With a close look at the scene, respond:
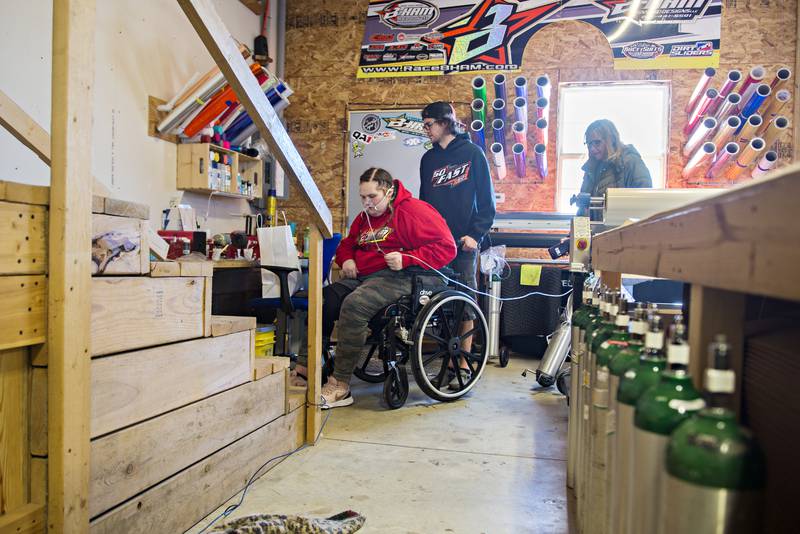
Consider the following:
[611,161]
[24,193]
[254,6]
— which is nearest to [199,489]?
[24,193]

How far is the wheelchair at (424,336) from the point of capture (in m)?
2.85

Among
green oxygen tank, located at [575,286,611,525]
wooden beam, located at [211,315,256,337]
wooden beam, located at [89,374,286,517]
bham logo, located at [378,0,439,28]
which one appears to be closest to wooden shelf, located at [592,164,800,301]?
green oxygen tank, located at [575,286,611,525]

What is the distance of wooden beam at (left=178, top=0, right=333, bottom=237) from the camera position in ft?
5.23

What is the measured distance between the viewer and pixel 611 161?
372 centimetres

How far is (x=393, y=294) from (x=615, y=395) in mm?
1981

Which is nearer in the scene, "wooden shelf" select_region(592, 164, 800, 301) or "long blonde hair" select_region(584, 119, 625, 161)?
"wooden shelf" select_region(592, 164, 800, 301)

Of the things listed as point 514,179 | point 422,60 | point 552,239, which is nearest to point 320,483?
point 552,239

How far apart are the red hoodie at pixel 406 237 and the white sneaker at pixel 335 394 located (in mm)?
603

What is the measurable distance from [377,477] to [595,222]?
1.59 meters

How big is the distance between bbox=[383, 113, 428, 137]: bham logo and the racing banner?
0.39 meters

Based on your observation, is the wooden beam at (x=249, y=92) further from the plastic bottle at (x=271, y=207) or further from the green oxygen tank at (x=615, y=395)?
the plastic bottle at (x=271, y=207)

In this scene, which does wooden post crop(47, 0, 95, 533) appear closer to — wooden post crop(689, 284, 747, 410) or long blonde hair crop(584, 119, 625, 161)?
wooden post crop(689, 284, 747, 410)

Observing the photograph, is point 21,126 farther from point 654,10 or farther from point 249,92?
point 654,10

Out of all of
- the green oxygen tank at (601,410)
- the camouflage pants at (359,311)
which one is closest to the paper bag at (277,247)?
the camouflage pants at (359,311)
